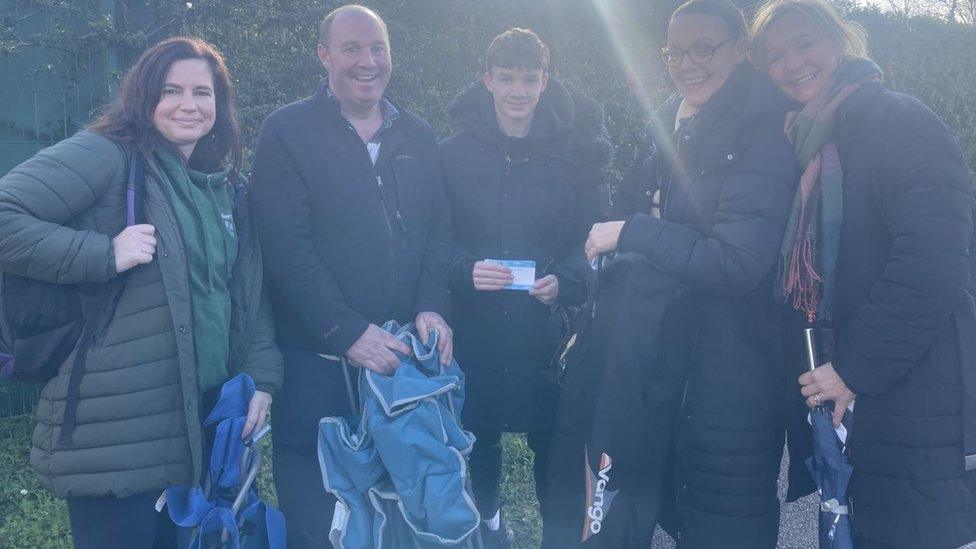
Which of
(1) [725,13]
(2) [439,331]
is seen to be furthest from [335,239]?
(1) [725,13]

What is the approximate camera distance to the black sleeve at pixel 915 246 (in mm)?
2238

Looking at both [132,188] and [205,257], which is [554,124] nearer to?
[205,257]

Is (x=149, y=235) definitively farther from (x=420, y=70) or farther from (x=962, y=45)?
(x=962, y=45)

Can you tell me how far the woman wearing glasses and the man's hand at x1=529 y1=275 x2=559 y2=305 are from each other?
2.02 ft

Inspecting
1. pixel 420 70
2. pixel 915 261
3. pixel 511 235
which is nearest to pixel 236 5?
pixel 420 70

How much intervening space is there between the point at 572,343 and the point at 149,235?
1.52 meters

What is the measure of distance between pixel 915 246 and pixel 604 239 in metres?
0.95

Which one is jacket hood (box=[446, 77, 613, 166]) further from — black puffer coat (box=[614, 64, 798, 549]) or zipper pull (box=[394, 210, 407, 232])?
black puffer coat (box=[614, 64, 798, 549])

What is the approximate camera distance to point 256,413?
9.01 ft

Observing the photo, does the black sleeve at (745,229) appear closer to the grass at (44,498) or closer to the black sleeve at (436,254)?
the black sleeve at (436,254)

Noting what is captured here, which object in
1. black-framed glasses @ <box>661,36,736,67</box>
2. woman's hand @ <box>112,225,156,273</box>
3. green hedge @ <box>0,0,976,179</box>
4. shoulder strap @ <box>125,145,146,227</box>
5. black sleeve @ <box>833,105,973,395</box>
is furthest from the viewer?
green hedge @ <box>0,0,976,179</box>

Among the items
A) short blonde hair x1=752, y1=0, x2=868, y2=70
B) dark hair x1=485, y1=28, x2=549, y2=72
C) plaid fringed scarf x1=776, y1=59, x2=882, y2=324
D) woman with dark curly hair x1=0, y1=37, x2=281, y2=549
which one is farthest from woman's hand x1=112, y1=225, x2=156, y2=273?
short blonde hair x1=752, y1=0, x2=868, y2=70

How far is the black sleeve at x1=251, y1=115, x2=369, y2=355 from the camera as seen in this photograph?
9.64 feet

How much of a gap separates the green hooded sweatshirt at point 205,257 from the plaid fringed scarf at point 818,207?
1800 mm
